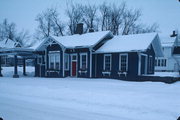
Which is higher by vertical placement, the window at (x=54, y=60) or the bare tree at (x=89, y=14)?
the bare tree at (x=89, y=14)

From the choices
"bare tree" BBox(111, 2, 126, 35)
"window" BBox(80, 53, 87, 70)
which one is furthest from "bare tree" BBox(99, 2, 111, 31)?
"window" BBox(80, 53, 87, 70)

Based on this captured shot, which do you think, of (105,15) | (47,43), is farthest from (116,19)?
(47,43)

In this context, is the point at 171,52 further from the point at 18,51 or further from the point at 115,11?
the point at 18,51

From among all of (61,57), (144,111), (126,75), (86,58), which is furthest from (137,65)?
(144,111)

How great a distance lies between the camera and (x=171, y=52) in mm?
37344

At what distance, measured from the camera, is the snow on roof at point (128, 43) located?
19.3m

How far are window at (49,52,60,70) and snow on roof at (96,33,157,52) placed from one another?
224 inches

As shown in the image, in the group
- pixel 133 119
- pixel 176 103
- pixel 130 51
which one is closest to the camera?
pixel 133 119

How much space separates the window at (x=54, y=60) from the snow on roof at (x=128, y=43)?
18.7ft

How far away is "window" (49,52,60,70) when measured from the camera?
77.6 feet

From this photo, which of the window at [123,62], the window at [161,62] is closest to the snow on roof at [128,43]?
the window at [123,62]

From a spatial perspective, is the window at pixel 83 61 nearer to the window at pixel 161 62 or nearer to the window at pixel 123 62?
the window at pixel 123 62

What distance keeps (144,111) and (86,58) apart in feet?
49.8

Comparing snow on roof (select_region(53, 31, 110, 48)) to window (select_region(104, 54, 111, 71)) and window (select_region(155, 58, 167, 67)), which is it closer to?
window (select_region(104, 54, 111, 71))
